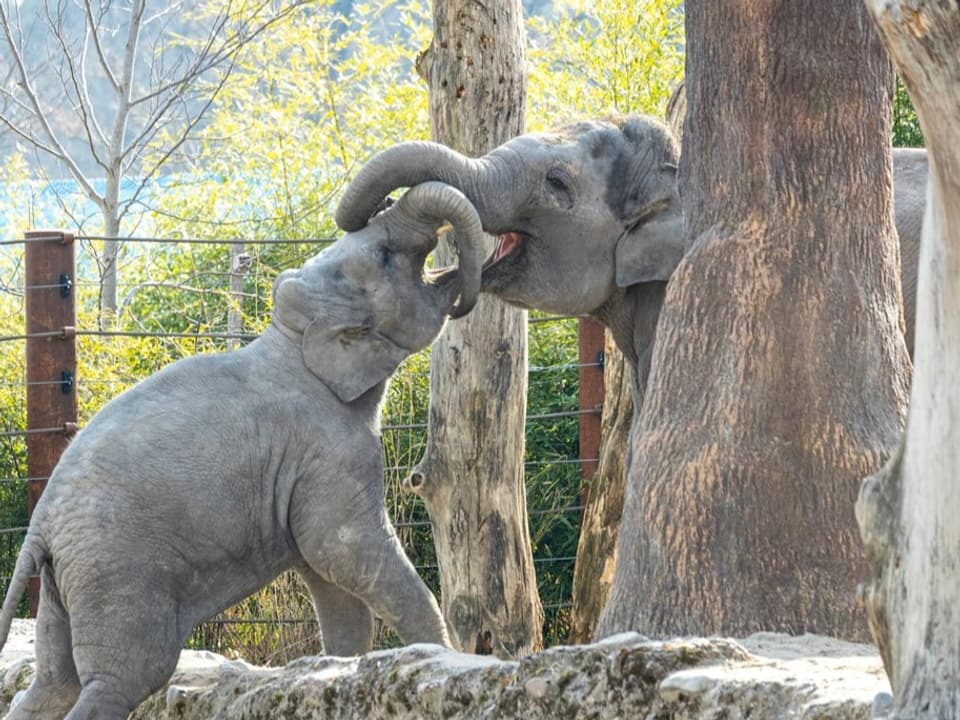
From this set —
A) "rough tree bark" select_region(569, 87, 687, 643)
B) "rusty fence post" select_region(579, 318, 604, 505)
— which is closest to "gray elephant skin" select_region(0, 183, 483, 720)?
"rough tree bark" select_region(569, 87, 687, 643)

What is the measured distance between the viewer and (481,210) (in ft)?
18.2

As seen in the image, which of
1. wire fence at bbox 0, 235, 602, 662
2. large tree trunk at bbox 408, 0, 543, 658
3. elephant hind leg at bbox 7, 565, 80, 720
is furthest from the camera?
wire fence at bbox 0, 235, 602, 662

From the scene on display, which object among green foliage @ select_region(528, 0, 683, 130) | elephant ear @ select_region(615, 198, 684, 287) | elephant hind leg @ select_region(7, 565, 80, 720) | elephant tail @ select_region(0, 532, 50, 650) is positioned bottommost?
elephant hind leg @ select_region(7, 565, 80, 720)

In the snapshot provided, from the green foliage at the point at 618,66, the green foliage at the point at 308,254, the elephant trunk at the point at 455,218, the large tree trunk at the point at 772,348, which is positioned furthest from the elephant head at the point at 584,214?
the green foliage at the point at 618,66

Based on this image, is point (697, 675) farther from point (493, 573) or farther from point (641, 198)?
point (493, 573)

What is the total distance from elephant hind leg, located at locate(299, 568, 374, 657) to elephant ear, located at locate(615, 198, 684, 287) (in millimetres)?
1346

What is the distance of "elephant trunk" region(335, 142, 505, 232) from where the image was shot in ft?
17.6

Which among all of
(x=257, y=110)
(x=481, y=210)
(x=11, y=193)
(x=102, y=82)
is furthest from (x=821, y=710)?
(x=102, y=82)

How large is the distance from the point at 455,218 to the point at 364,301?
1.43 feet

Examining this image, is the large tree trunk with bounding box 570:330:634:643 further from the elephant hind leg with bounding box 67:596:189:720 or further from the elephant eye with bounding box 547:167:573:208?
the elephant hind leg with bounding box 67:596:189:720

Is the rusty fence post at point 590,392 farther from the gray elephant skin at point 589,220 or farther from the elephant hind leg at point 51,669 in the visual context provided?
the elephant hind leg at point 51,669

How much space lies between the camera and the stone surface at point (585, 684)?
350 centimetres

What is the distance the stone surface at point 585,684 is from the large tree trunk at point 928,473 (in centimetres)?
30

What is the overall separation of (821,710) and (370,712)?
148 centimetres
